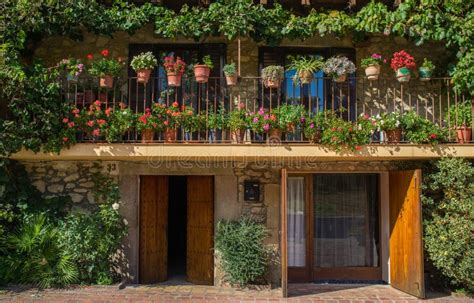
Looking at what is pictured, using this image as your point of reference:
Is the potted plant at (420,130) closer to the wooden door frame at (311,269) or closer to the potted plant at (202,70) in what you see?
the wooden door frame at (311,269)

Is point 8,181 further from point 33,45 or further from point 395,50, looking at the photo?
point 395,50

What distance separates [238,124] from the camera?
7.58 metres

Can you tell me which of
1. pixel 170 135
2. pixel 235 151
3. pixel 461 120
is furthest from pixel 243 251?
pixel 461 120

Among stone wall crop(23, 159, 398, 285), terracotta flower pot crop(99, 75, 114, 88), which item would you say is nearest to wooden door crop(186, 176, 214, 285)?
stone wall crop(23, 159, 398, 285)

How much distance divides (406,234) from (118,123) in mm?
5472

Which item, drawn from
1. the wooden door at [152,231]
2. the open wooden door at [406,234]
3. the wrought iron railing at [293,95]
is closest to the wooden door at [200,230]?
the wooden door at [152,231]

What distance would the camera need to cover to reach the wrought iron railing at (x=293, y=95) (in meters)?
8.55

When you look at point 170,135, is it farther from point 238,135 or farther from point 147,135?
point 238,135

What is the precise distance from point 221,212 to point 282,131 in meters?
2.05

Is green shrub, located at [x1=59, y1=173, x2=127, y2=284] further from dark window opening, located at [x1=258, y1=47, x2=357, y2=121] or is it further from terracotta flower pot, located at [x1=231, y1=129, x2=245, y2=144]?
dark window opening, located at [x1=258, y1=47, x2=357, y2=121]

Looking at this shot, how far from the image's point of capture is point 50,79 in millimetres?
7645

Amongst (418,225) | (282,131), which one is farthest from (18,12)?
(418,225)

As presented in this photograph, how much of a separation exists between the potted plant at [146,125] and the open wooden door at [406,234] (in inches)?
182

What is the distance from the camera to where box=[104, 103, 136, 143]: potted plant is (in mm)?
7559
